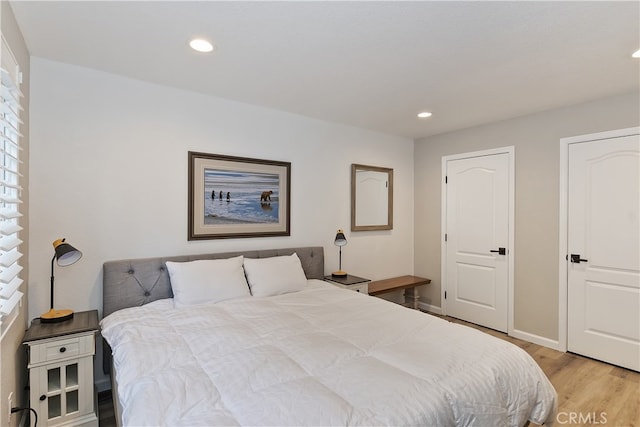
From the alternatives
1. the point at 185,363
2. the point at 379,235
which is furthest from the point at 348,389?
the point at 379,235

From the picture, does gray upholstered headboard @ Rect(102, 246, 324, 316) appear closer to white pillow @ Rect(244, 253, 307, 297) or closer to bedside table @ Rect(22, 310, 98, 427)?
bedside table @ Rect(22, 310, 98, 427)

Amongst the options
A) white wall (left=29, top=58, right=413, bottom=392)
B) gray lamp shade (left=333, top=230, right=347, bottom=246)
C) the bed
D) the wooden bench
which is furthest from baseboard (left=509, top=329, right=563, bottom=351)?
white wall (left=29, top=58, right=413, bottom=392)

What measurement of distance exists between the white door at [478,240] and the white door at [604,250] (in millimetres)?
608

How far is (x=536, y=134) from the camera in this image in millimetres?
3346

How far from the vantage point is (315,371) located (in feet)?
4.75

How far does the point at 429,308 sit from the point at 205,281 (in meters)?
3.17

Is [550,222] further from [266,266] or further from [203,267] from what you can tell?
[203,267]

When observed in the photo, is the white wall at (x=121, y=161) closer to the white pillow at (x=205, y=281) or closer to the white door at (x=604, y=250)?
the white pillow at (x=205, y=281)

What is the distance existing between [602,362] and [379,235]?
2470mm

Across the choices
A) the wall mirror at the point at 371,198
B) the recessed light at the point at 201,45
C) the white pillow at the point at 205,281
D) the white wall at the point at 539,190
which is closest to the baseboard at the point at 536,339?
the white wall at the point at 539,190

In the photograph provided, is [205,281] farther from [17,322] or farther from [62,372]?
[17,322]

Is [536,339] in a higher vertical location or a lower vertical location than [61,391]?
lower

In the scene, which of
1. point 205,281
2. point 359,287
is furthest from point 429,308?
point 205,281

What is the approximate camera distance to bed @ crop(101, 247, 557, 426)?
121cm
